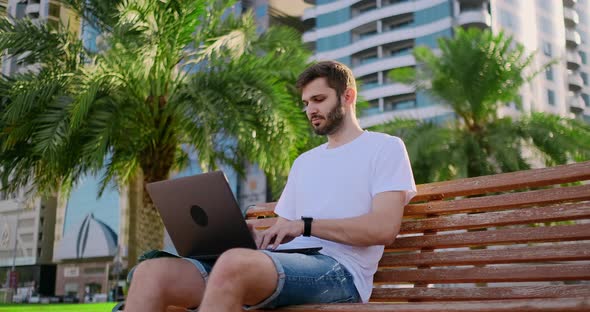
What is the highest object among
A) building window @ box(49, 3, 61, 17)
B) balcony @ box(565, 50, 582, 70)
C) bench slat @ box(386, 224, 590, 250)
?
balcony @ box(565, 50, 582, 70)

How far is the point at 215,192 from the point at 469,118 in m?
16.4

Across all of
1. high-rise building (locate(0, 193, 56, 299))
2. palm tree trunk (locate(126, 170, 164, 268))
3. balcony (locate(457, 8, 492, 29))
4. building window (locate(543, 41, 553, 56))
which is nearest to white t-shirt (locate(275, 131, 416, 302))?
palm tree trunk (locate(126, 170, 164, 268))

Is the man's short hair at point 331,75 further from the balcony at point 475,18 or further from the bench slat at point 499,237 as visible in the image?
the balcony at point 475,18

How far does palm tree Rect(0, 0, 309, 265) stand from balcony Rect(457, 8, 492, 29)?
41.0 m

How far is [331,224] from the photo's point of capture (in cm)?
287

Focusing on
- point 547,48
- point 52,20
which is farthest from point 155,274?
point 547,48

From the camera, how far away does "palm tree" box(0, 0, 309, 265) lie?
10586 millimetres

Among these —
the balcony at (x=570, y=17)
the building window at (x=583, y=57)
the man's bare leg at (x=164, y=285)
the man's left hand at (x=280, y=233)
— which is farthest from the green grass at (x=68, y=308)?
the building window at (x=583, y=57)

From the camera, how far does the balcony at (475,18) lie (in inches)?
1998

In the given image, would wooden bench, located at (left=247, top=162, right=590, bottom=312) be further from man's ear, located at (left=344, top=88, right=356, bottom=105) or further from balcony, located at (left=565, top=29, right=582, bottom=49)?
balcony, located at (left=565, top=29, right=582, bottom=49)

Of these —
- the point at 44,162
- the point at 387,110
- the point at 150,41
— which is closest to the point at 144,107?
the point at 150,41

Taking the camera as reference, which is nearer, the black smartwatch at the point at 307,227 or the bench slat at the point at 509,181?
the black smartwatch at the point at 307,227

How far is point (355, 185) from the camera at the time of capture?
304 cm

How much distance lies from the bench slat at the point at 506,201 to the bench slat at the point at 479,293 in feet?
1.33
